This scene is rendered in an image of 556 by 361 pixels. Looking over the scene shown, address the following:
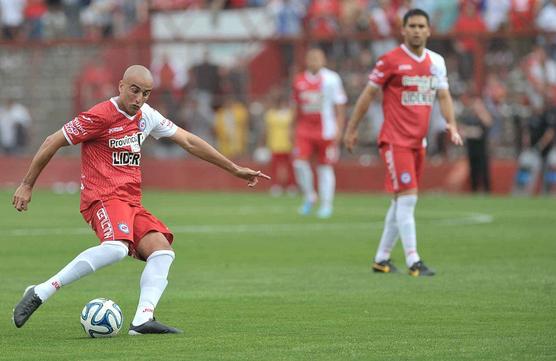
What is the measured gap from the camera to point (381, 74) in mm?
14133

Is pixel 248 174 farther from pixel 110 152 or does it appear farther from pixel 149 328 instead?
pixel 149 328

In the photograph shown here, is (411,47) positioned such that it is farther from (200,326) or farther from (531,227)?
(531,227)

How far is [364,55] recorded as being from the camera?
104 ft

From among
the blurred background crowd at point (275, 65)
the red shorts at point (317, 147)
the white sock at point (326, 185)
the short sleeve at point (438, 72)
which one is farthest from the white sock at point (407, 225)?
the blurred background crowd at point (275, 65)

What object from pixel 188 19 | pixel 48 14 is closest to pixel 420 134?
pixel 188 19

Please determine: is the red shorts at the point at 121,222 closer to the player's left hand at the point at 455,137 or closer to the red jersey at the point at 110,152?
the red jersey at the point at 110,152

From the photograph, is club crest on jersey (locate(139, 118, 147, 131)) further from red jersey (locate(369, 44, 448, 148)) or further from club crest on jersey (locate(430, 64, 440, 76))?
club crest on jersey (locate(430, 64, 440, 76))

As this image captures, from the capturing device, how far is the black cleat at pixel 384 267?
14258 mm

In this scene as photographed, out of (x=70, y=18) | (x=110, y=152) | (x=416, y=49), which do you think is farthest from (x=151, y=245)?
(x=70, y=18)

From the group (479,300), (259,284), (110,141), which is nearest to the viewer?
(110,141)

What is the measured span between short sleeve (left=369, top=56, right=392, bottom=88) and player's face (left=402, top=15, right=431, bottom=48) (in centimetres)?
34

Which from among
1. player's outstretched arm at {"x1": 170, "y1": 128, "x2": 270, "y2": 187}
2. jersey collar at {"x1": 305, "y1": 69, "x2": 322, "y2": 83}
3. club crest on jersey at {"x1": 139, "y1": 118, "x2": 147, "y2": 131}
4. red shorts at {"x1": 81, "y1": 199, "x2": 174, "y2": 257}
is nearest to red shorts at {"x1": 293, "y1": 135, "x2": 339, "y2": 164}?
jersey collar at {"x1": 305, "y1": 69, "x2": 322, "y2": 83}

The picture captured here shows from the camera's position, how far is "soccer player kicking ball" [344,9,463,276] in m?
13.9

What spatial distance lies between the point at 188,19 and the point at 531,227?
17.7 meters
